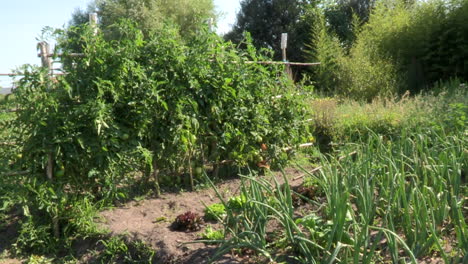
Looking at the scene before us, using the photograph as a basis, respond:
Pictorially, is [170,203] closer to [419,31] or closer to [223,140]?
[223,140]

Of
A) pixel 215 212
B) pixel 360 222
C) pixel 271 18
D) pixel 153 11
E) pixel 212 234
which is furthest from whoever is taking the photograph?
pixel 271 18

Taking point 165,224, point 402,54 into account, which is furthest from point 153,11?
point 165,224

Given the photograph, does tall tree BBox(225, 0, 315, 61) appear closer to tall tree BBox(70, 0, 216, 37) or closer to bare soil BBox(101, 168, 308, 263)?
tall tree BBox(70, 0, 216, 37)

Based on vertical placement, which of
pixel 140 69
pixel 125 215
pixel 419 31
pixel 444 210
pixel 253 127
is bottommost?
pixel 125 215

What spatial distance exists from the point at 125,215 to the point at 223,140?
54.2 inches

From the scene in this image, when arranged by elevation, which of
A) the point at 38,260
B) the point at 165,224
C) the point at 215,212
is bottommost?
the point at 38,260

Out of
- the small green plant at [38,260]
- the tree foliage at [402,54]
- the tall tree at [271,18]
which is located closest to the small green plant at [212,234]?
the small green plant at [38,260]

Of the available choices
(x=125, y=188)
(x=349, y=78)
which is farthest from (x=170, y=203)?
(x=349, y=78)

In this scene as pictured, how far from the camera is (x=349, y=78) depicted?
496 inches

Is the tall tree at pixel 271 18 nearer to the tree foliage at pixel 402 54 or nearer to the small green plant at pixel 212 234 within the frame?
the tree foliage at pixel 402 54

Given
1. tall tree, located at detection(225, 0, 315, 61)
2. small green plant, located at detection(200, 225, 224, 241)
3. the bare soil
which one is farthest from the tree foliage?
small green plant, located at detection(200, 225, 224, 241)

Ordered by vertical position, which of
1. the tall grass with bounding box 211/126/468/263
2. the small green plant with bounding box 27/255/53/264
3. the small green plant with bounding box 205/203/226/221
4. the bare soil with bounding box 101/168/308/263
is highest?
the tall grass with bounding box 211/126/468/263

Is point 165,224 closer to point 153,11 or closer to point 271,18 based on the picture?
point 153,11

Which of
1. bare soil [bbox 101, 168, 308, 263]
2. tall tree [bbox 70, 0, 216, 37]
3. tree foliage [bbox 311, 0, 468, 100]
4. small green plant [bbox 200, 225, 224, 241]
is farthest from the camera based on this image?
tall tree [bbox 70, 0, 216, 37]
